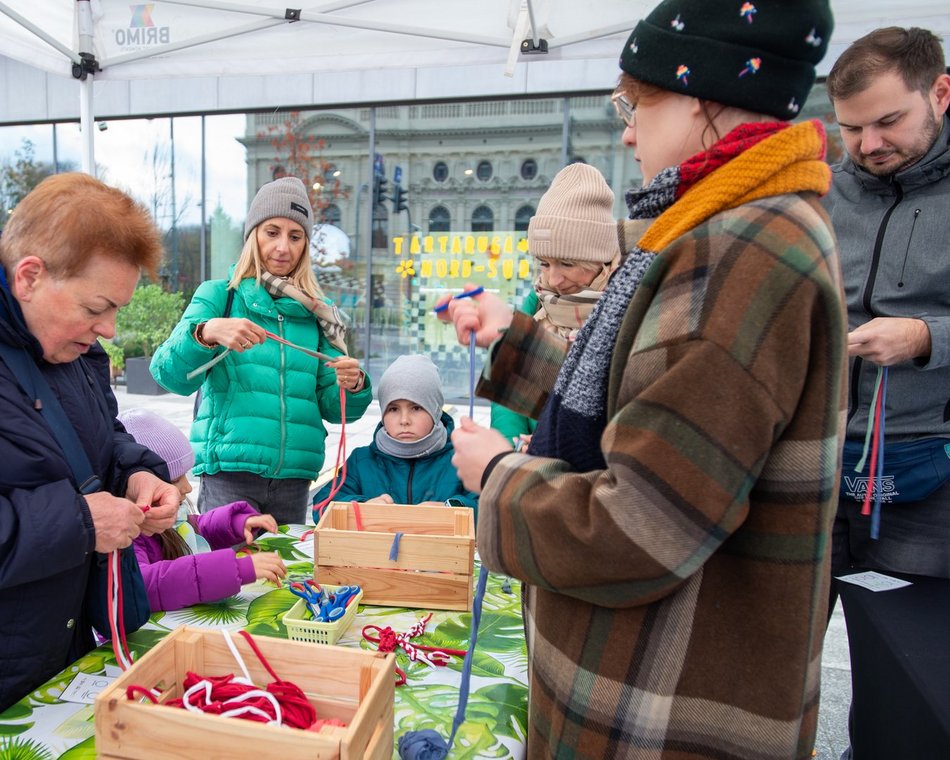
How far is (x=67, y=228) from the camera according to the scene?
3.87 ft

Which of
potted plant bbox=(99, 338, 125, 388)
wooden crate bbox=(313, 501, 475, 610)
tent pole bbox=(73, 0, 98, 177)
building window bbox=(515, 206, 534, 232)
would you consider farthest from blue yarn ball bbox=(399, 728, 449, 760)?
potted plant bbox=(99, 338, 125, 388)

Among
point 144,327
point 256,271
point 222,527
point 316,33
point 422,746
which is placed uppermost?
point 316,33

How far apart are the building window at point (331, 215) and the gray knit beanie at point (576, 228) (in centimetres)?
537

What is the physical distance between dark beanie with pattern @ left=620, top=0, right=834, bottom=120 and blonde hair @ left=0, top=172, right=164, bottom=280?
3.20ft

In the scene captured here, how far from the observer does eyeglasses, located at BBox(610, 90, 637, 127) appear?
914 millimetres

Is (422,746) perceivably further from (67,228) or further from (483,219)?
(483,219)

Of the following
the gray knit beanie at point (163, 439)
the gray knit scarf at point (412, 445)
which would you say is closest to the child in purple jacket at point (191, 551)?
the gray knit beanie at point (163, 439)

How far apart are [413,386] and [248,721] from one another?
5.42 ft

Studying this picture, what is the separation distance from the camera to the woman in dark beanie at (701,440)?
0.72m

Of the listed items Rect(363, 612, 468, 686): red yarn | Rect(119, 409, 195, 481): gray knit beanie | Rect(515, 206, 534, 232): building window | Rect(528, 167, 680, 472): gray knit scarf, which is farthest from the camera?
Rect(515, 206, 534, 232): building window

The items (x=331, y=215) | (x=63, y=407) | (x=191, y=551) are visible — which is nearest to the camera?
(x=63, y=407)

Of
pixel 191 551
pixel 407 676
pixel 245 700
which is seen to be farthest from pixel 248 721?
pixel 191 551

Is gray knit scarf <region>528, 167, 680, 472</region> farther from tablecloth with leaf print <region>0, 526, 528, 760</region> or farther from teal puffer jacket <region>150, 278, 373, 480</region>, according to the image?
teal puffer jacket <region>150, 278, 373, 480</region>

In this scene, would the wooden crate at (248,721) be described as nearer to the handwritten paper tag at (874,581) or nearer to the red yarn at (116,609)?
the red yarn at (116,609)
